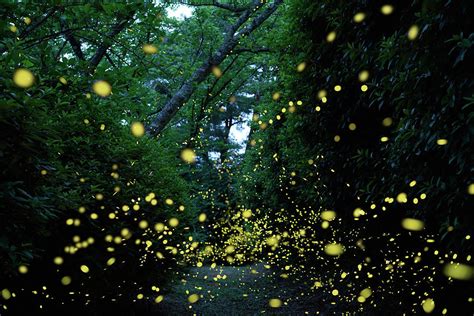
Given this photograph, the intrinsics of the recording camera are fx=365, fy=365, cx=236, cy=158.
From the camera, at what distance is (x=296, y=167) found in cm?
670

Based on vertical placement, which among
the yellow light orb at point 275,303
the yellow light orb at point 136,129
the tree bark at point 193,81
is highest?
the tree bark at point 193,81

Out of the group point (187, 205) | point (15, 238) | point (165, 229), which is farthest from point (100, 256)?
point (187, 205)

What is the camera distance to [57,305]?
5.43m

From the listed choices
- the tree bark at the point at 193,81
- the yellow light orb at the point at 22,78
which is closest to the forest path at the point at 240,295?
the tree bark at the point at 193,81

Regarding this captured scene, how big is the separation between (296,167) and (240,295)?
554cm

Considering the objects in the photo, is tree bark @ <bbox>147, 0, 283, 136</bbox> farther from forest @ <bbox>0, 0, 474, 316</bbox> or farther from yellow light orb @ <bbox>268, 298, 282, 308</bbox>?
yellow light orb @ <bbox>268, 298, 282, 308</bbox>

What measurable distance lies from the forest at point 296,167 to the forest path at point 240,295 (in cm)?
9

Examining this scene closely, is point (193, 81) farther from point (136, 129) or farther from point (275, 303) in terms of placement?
point (275, 303)

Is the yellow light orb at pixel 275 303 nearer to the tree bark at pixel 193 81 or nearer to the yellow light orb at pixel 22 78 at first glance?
the tree bark at pixel 193 81

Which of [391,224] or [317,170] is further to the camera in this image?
[317,170]

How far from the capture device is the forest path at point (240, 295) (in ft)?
27.8

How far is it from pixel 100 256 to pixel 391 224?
425 cm

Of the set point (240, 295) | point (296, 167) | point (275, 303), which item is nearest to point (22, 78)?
point (296, 167)

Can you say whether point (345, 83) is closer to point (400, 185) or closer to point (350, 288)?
point (400, 185)
